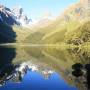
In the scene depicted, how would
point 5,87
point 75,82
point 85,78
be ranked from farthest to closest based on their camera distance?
point 85,78 < point 75,82 < point 5,87

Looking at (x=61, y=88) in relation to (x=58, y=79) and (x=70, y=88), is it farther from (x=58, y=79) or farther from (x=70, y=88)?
(x=58, y=79)

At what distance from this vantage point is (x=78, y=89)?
136ft

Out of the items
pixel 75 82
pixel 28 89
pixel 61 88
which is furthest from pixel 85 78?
pixel 28 89

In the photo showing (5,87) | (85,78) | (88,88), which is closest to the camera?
(88,88)

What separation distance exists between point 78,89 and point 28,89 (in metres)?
7.01

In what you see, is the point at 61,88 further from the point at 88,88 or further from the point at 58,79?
the point at 58,79

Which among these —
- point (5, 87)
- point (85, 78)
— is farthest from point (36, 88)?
point (85, 78)

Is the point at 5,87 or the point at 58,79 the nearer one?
the point at 5,87

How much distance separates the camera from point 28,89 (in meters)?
42.4

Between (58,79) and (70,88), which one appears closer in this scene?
(70,88)

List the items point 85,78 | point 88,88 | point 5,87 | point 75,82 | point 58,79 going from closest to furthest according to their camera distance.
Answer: point 88,88, point 5,87, point 75,82, point 85,78, point 58,79

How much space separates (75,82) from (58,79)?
8.23 meters

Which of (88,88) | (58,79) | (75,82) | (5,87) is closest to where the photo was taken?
(88,88)

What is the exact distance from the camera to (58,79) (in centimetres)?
5578
